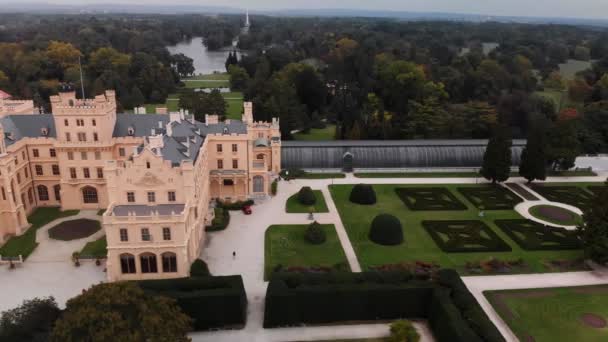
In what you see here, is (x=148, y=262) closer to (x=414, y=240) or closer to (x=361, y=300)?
(x=361, y=300)

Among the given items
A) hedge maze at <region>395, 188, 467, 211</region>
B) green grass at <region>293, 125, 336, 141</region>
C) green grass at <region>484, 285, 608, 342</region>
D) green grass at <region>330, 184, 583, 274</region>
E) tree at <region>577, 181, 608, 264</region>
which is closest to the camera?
green grass at <region>484, 285, 608, 342</region>

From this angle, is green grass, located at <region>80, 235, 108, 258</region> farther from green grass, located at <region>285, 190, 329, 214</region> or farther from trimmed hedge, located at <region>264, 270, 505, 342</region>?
green grass, located at <region>285, 190, 329, 214</region>

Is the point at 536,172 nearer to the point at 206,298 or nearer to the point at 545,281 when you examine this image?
the point at 545,281

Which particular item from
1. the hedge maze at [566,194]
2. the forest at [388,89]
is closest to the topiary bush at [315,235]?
the forest at [388,89]

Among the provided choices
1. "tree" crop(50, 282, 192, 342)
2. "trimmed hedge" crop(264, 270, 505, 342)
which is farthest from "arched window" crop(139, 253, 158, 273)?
"tree" crop(50, 282, 192, 342)

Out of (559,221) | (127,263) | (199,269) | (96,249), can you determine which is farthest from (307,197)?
(559,221)

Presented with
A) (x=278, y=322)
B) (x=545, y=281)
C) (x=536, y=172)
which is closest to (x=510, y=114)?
(x=536, y=172)
